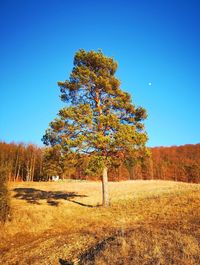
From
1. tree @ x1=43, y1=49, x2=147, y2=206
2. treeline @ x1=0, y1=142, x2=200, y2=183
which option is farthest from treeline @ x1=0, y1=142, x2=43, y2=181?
tree @ x1=43, y1=49, x2=147, y2=206

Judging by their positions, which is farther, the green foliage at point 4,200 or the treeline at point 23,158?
the treeline at point 23,158

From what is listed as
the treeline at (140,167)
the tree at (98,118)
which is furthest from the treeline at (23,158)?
the tree at (98,118)

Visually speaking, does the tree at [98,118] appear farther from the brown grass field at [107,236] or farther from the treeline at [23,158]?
the treeline at [23,158]

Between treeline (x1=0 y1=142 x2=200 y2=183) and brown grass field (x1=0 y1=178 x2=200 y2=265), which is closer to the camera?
brown grass field (x1=0 y1=178 x2=200 y2=265)

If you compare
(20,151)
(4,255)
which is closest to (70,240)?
(4,255)

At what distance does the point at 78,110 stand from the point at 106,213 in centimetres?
829

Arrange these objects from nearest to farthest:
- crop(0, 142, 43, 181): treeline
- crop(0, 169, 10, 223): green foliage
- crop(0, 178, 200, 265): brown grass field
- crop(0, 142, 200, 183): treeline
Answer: crop(0, 178, 200, 265): brown grass field < crop(0, 169, 10, 223): green foliage < crop(0, 142, 43, 181): treeline < crop(0, 142, 200, 183): treeline

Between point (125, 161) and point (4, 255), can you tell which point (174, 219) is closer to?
point (125, 161)

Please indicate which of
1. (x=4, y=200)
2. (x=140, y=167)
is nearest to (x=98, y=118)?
(x=4, y=200)

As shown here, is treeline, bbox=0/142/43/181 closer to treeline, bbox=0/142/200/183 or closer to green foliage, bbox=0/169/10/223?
treeline, bbox=0/142/200/183

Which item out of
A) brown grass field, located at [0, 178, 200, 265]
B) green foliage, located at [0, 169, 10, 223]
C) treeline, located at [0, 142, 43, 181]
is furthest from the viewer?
treeline, located at [0, 142, 43, 181]

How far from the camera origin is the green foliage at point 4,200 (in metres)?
13.1

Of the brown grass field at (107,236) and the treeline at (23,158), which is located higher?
the treeline at (23,158)

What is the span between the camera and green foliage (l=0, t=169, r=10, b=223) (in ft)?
42.9
